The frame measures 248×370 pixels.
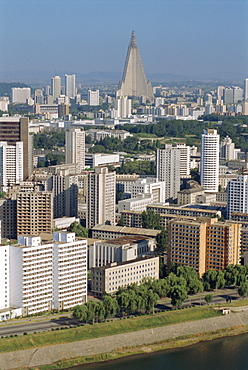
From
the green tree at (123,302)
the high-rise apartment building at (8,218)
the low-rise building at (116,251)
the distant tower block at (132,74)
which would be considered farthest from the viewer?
the distant tower block at (132,74)

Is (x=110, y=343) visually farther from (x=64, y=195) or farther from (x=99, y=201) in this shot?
(x=64, y=195)

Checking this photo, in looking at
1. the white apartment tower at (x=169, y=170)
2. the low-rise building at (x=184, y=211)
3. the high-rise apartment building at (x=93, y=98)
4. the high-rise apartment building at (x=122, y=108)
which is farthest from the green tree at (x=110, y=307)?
the high-rise apartment building at (x=93, y=98)

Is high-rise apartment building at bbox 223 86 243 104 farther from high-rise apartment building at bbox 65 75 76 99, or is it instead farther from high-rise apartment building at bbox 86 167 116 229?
high-rise apartment building at bbox 86 167 116 229

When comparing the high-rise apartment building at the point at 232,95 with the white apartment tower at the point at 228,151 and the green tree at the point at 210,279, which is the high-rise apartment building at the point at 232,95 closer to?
the white apartment tower at the point at 228,151

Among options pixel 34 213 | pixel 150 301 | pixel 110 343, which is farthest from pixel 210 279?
pixel 34 213

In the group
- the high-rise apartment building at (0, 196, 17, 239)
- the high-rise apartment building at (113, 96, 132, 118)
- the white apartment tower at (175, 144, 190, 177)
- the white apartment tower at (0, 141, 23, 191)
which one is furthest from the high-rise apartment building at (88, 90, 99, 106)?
the high-rise apartment building at (0, 196, 17, 239)

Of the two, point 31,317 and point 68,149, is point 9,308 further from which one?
point 68,149

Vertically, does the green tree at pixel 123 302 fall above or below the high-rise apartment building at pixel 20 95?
below
